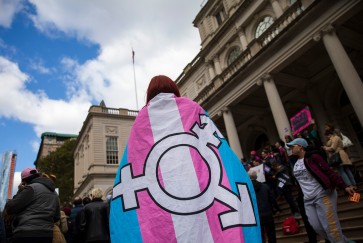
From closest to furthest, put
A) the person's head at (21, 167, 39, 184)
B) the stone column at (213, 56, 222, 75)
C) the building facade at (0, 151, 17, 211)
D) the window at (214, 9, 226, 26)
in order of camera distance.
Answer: the person's head at (21, 167, 39, 184) < the building facade at (0, 151, 17, 211) < the stone column at (213, 56, 222, 75) < the window at (214, 9, 226, 26)

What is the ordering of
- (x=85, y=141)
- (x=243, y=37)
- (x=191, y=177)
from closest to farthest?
(x=191, y=177), (x=243, y=37), (x=85, y=141)

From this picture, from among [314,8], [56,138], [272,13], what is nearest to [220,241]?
[314,8]

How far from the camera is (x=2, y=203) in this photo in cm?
434

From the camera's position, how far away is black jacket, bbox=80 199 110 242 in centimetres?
503

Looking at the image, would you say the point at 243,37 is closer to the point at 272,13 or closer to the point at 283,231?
the point at 272,13

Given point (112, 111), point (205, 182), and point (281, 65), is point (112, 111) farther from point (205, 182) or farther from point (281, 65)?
point (205, 182)

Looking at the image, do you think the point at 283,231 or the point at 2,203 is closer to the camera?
the point at 2,203

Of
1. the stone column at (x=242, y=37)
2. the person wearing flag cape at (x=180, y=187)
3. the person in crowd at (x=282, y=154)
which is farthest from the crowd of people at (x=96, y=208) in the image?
the stone column at (x=242, y=37)

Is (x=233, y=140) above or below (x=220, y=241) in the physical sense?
above

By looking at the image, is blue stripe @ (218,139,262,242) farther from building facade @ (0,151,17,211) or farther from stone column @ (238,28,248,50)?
stone column @ (238,28,248,50)

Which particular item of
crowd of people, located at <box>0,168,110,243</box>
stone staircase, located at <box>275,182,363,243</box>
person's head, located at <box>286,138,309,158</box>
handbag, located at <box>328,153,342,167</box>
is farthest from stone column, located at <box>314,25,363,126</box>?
crowd of people, located at <box>0,168,110,243</box>

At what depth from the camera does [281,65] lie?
500 inches

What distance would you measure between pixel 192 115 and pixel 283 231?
6250mm

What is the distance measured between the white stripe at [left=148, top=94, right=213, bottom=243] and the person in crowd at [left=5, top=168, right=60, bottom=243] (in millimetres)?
2469
